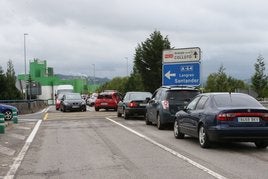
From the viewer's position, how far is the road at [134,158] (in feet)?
32.6

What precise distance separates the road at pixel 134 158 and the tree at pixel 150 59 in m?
42.4

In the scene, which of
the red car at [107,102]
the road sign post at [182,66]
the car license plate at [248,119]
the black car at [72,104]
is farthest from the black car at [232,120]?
the red car at [107,102]

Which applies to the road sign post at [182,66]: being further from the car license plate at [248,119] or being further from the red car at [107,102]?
the car license plate at [248,119]

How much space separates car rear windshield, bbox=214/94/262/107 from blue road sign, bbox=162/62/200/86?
1564 centimetres

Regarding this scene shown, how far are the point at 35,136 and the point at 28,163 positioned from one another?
21.7ft

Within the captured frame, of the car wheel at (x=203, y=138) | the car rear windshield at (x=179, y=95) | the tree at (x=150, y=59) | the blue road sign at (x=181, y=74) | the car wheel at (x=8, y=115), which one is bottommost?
the car wheel at (x=203, y=138)

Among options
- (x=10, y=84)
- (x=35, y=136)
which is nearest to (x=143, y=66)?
(x=10, y=84)

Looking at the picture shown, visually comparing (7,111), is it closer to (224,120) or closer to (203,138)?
(203,138)

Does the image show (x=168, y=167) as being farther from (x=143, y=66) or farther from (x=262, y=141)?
(x=143, y=66)

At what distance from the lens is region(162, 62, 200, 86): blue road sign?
3005cm

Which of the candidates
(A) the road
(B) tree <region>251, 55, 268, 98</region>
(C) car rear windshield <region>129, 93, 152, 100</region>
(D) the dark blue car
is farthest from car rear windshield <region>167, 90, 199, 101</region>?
(B) tree <region>251, 55, 268, 98</region>

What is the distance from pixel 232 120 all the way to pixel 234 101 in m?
0.89

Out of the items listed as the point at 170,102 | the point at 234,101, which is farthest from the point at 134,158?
the point at 170,102

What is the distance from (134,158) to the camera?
11930 mm
